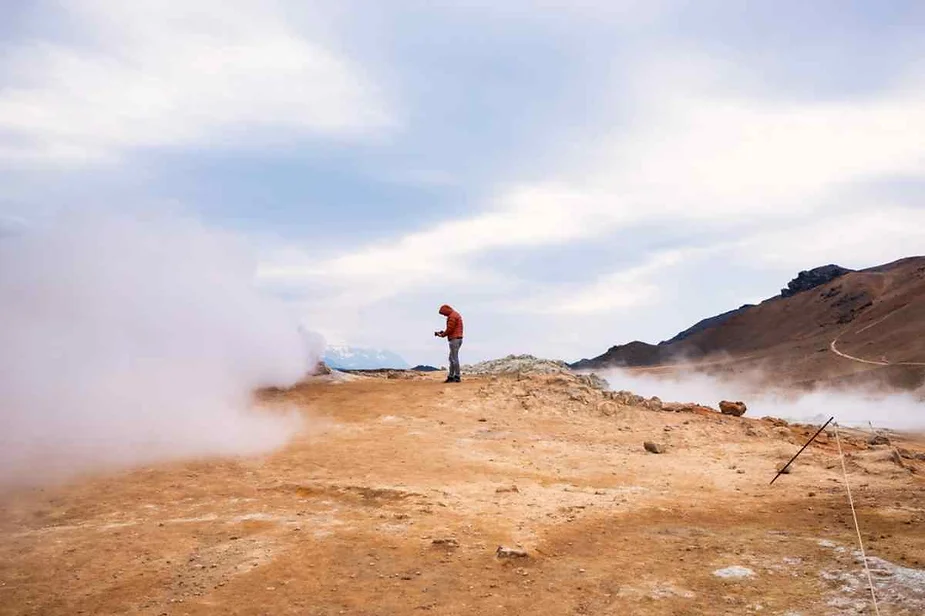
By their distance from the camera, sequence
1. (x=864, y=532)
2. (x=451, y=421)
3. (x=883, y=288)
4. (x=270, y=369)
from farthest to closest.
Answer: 1. (x=883, y=288)
2. (x=270, y=369)
3. (x=451, y=421)
4. (x=864, y=532)

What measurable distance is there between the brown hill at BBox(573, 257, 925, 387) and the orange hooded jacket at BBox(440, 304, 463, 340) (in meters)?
41.1

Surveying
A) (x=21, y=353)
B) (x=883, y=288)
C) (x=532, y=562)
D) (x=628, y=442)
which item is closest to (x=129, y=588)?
(x=532, y=562)

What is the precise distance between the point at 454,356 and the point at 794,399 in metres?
37.9

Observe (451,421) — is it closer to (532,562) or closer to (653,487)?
(653,487)

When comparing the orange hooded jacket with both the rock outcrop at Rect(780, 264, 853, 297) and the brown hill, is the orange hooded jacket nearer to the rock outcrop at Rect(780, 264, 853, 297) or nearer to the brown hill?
the brown hill

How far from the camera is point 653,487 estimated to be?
10.5 meters

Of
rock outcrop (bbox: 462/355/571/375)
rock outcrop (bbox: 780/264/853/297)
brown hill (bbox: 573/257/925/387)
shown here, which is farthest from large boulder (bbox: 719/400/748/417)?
rock outcrop (bbox: 780/264/853/297)

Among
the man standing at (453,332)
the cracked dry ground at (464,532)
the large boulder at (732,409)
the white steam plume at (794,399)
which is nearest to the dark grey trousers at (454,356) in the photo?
the man standing at (453,332)

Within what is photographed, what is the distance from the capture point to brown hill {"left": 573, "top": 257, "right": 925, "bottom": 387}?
54688mm

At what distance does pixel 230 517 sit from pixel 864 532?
24.8 feet

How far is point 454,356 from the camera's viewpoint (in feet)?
62.7

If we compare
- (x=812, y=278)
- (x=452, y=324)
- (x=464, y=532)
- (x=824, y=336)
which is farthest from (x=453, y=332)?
(x=812, y=278)

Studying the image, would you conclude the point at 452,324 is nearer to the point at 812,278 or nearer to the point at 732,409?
the point at 732,409

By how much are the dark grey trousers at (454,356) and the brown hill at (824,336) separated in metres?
40.7
